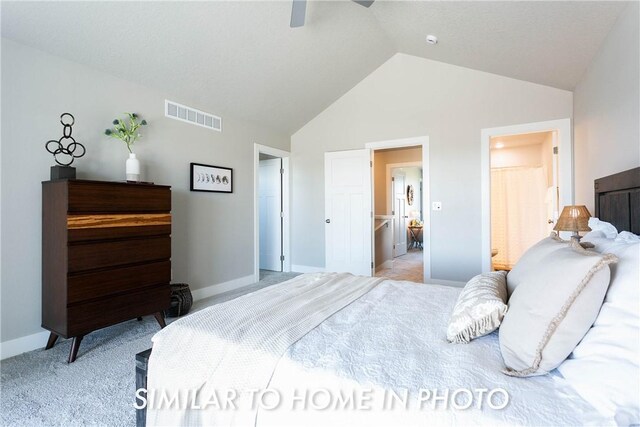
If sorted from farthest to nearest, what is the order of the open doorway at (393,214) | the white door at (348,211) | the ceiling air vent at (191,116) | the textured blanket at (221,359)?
1. the open doorway at (393,214)
2. the white door at (348,211)
3. the ceiling air vent at (191,116)
4. the textured blanket at (221,359)

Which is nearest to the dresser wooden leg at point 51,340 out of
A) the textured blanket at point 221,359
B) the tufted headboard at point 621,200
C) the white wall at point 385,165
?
the textured blanket at point 221,359

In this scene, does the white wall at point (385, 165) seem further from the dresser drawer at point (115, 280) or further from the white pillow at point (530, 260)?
the white pillow at point (530, 260)

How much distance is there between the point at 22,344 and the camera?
2268mm

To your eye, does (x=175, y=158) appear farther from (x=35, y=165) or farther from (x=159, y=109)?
(x=35, y=165)

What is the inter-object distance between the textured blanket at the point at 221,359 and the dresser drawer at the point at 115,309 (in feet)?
4.27

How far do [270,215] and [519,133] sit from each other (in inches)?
151

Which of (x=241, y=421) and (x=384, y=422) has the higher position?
(x=384, y=422)

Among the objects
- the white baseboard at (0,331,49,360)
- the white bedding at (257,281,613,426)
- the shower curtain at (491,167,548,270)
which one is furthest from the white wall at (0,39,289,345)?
the shower curtain at (491,167,548,270)

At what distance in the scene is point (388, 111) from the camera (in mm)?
4352

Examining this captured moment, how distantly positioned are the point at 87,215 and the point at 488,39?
3.75 m

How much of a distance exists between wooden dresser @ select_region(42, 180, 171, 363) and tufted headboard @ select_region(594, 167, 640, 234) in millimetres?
3276

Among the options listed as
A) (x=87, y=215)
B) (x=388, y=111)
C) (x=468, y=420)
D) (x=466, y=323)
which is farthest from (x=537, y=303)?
(x=388, y=111)

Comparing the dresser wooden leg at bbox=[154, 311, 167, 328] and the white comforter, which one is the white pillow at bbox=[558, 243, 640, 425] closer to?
the white comforter

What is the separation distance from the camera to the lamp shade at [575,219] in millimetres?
2246
